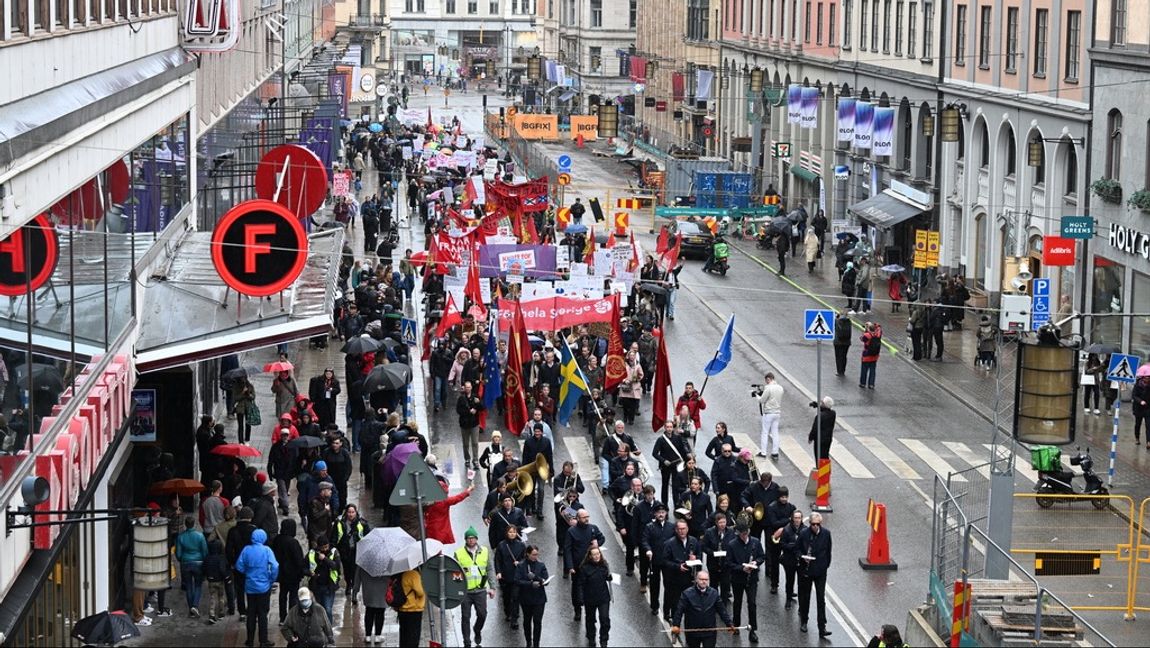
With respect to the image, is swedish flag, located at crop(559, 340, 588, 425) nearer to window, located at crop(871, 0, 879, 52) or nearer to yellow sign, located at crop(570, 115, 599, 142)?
window, located at crop(871, 0, 879, 52)

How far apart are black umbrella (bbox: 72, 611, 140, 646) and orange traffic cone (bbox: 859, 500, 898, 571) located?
432 inches

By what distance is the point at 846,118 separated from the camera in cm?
6631

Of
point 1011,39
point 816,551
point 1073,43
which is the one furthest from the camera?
point 1011,39

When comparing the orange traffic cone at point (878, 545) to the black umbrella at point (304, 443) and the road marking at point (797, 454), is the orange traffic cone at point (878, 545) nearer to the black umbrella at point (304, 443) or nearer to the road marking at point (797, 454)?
the road marking at point (797, 454)

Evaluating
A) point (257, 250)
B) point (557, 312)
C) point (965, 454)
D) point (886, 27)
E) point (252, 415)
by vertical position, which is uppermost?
point (886, 27)

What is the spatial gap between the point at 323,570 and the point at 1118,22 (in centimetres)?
2755

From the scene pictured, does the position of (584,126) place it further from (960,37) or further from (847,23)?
(960,37)

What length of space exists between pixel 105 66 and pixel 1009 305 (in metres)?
22.3

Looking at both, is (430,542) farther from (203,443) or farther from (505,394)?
(505,394)

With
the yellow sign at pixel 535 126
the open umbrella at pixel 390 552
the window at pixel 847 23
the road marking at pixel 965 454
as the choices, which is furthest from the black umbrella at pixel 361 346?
the yellow sign at pixel 535 126

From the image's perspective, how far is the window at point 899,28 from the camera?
6359cm

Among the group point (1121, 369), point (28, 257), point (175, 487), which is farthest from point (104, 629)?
point (1121, 369)

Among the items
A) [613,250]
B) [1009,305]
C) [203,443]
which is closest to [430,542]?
[203,443]

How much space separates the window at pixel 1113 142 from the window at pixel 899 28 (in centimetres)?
1903
